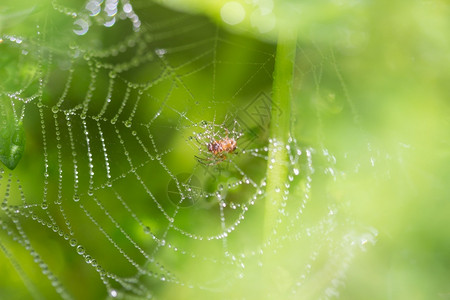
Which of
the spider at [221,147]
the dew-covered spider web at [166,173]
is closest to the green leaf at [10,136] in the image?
the dew-covered spider web at [166,173]

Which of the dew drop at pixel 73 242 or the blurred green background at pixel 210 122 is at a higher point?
the blurred green background at pixel 210 122

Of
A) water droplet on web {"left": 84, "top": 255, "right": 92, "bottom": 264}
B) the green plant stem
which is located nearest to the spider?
the green plant stem

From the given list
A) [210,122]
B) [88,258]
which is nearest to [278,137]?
[210,122]

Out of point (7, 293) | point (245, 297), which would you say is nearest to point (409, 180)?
point (245, 297)

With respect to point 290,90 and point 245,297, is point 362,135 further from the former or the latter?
point 245,297

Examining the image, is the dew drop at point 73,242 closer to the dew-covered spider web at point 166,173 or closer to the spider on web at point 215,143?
the dew-covered spider web at point 166,173

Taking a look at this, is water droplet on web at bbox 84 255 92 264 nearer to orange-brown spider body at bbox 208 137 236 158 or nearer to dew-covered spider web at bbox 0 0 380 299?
dew-covered spider web at bbox 0 0 380 299

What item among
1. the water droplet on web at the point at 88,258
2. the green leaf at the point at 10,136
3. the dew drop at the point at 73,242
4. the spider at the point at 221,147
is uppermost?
the spider at the point at 221,147

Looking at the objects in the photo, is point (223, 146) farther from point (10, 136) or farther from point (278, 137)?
point (10, 136)
